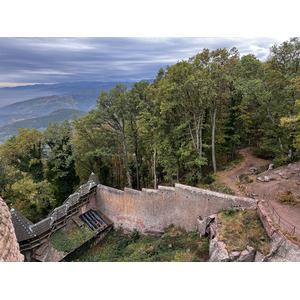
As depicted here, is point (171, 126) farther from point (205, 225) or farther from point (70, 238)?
point (70, 238)

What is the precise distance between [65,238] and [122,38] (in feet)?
31.0

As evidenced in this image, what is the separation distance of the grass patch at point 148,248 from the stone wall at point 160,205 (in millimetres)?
532

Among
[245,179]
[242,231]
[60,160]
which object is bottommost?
[245,179]

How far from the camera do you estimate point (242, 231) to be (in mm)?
7359

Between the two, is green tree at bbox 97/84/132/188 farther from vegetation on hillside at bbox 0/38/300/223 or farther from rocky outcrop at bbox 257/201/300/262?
rocky outcrop at bbox 257/201/300/262

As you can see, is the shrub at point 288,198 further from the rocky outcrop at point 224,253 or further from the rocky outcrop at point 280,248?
the rocky outcrop at point 224,253

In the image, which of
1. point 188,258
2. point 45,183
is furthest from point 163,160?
Result: point 45,183

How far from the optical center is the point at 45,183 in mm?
13547

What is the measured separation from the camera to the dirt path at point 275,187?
7.57m

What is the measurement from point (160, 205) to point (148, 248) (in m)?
2.25

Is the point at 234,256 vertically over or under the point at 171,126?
under

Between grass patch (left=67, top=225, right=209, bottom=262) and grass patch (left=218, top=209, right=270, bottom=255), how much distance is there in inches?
52.0

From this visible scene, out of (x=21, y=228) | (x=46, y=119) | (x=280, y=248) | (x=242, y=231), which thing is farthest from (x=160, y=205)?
(x=46, y=119)

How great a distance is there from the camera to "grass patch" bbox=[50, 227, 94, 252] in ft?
31.7
